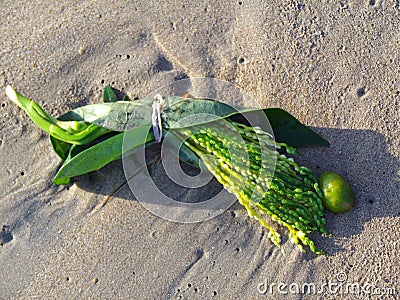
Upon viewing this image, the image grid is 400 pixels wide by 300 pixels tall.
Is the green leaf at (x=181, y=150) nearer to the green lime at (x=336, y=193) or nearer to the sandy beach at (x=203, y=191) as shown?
the sandy beach at (x=203, y=191)

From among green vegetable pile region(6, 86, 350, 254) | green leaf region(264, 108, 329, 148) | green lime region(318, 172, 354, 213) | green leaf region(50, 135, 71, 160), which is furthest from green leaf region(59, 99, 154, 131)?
green lime region(318, 172, 354, 213)

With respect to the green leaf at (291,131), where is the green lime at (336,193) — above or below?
below

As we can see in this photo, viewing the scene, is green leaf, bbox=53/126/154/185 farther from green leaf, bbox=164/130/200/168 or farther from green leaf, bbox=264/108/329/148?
green leaf, bbox=264/108/329/148

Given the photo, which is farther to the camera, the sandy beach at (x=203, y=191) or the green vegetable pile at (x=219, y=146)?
the sandy beach at (x=203, y=191)

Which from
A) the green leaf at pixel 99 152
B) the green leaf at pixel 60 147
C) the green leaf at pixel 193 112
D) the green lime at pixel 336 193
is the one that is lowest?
the green lime at pixel 336 193

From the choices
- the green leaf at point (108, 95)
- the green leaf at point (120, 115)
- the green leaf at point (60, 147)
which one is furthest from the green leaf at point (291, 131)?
the green leaf at point (60, 147)

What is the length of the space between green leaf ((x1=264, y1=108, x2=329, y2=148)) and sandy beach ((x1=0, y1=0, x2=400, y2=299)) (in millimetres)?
53

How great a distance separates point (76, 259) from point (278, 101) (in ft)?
3.27

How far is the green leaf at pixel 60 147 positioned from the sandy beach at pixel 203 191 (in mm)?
74

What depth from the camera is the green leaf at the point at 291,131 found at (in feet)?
5.82

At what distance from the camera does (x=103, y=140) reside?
180 cm

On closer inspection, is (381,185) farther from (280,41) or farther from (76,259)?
(76,259)

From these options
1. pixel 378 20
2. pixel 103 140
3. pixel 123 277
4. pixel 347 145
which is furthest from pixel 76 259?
pixel 378 20

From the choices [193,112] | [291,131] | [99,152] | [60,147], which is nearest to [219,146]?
[193,112]
